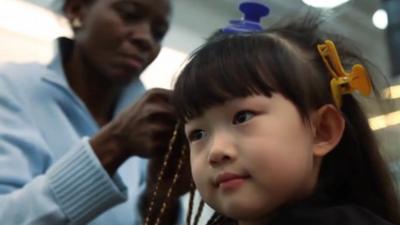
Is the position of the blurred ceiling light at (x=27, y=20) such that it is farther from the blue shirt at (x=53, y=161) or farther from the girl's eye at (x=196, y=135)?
the girl's eye at (x=196, y=135)

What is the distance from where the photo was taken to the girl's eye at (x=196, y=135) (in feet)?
2.28

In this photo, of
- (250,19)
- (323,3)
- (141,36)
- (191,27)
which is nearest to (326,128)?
(250,19)

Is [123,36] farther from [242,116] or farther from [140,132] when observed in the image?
[242,116]

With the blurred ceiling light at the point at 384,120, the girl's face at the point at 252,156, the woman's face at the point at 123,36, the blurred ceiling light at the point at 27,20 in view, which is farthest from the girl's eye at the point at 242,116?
the blurred ceiling light at the point at 27,20

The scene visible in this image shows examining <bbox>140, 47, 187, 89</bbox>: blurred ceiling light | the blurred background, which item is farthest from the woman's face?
<bbox>140, 47, 187, 89</bbox>: blurred ceiling light

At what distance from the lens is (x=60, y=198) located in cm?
82

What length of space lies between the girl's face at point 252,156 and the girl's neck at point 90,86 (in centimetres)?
46

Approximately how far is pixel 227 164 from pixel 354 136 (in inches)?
8.3

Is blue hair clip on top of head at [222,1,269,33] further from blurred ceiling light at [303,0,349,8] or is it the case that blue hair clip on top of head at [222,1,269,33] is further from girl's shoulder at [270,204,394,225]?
blurred ceiling light at [303,0,349,8]

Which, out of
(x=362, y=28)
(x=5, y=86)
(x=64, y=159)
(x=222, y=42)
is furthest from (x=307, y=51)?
(x=362, y=28)

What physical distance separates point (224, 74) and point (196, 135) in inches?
3.2

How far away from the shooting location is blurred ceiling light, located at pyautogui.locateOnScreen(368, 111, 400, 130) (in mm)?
845

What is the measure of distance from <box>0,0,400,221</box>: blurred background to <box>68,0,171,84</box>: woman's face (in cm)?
13

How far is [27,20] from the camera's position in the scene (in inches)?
79.7
